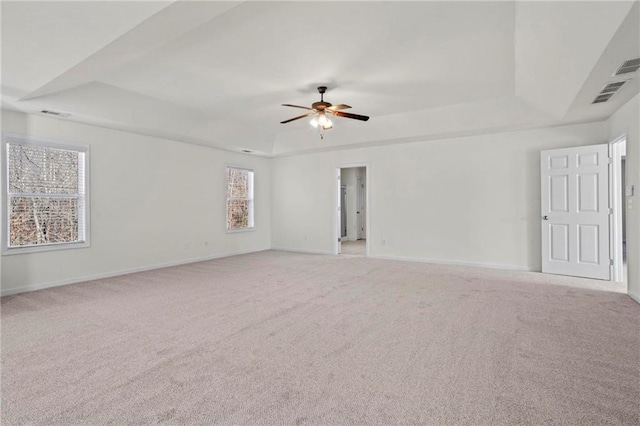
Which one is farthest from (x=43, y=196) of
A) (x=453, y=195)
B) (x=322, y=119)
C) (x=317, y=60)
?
(x=453, y=195)

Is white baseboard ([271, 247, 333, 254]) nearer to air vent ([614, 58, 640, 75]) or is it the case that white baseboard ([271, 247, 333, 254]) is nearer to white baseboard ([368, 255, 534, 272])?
white baseboard ([368, 255, 534, 272])

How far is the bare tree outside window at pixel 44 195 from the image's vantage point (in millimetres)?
4371

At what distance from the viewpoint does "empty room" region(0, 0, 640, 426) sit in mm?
2113

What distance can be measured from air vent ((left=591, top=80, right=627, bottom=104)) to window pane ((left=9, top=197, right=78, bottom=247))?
696cm

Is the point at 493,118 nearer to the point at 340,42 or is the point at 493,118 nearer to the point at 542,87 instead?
the point at 542,87

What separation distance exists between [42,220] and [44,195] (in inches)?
14.0

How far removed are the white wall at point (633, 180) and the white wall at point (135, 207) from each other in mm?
6729

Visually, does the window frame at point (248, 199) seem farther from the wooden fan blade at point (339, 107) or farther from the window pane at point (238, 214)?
the wooden fan blade at point (339, 107)

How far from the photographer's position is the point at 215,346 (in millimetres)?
2670

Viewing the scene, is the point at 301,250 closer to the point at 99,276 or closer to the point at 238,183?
the point at 238,183

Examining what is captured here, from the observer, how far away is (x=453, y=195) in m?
6.22

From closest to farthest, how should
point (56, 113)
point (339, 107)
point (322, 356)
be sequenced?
1. point (322, 356)
2. point (339, 107)
3. point (56, 113)

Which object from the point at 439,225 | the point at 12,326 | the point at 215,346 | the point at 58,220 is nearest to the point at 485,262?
the point at 439,225

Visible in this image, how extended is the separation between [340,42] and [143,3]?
173 cm
